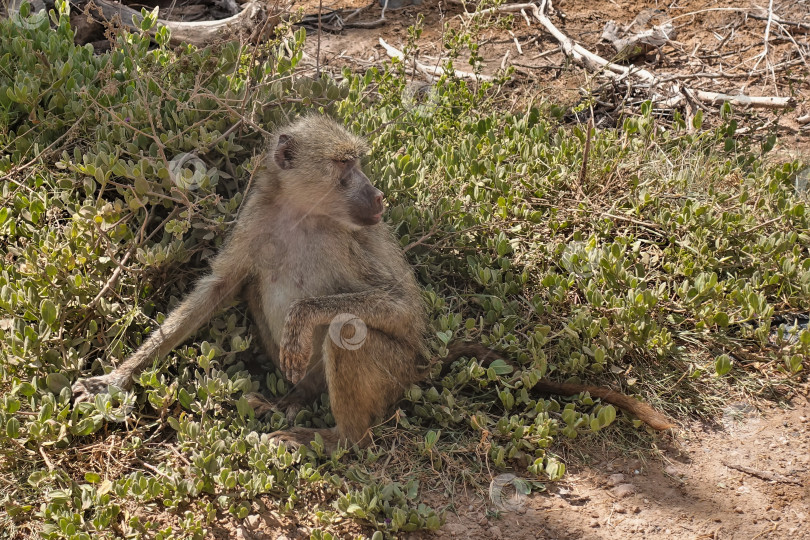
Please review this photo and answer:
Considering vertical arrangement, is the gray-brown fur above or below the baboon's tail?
above

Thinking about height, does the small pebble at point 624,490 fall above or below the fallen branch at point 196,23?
below

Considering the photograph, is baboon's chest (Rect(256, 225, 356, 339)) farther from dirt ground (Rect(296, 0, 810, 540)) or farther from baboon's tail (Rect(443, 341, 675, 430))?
dirt ground (Rect(296, 0, 810, 540))

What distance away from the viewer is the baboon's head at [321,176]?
3.80 metres

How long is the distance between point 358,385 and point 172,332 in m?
0.96

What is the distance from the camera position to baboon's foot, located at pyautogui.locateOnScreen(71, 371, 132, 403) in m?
3.55

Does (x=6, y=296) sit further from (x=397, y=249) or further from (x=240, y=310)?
(x=397, y=249)

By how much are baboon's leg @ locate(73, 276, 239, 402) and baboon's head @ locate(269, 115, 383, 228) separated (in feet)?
1.88

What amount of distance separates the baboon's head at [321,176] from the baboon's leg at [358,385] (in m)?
0.64

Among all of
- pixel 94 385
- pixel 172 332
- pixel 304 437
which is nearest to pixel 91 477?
pixel 94 385

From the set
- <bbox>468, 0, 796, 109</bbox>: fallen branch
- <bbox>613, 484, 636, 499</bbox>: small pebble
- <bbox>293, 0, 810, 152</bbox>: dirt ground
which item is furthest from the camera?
<bbox>293, 0, 810, 152</bbox>: dirt ground

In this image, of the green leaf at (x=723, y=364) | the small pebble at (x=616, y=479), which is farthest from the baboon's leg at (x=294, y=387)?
the green leaf at (x=723, y=364)

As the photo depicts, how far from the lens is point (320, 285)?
382 centimetres

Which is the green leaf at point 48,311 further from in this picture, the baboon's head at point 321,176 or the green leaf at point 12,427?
the baboon's head at point 321,176

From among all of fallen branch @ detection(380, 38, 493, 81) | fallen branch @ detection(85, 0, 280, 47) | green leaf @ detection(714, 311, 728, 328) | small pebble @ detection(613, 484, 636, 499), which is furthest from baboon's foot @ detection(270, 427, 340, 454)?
fallen branch @ detection(380, 38, 493, 81)
